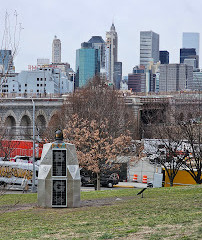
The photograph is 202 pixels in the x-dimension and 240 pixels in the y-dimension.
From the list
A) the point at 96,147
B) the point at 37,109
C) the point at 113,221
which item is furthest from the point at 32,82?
the point at 113,221

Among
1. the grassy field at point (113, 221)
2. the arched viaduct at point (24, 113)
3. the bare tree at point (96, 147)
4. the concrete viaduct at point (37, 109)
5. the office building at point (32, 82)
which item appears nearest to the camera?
the grassy field at point (113, 221)

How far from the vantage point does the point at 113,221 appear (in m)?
14.7

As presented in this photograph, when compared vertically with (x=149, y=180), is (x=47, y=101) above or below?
above

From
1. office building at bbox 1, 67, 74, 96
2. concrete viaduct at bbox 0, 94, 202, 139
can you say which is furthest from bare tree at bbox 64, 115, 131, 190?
office building at bbox 1, 67, 74, 96

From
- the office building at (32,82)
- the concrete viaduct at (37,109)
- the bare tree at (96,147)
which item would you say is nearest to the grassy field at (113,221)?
the bare tree at (96,147)

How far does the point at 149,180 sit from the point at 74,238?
30358mm

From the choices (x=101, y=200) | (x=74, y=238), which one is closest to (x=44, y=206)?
(x=101, y=200)

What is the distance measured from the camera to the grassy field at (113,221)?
12.2 metres

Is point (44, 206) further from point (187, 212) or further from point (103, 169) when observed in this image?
point (103, 169)

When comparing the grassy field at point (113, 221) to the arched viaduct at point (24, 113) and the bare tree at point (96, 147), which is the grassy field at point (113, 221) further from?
the arched viaduct at point (24, 113)

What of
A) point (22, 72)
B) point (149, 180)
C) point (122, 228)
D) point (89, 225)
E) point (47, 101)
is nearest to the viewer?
point (122, 228)

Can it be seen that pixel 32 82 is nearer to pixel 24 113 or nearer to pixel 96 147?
pixel 24 113

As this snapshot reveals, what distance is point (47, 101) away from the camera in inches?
3022

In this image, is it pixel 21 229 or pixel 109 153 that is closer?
pixel 21 229
